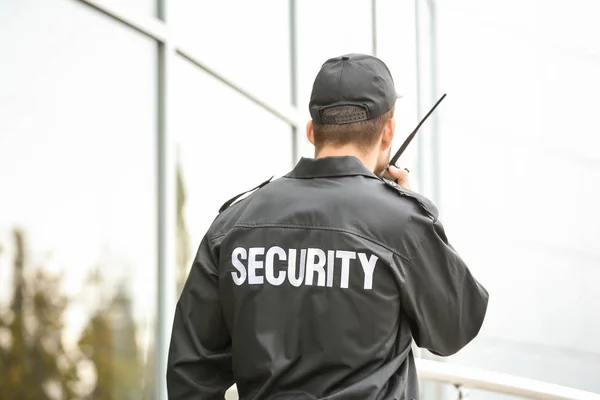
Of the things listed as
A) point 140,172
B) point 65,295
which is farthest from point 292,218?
point 140,172

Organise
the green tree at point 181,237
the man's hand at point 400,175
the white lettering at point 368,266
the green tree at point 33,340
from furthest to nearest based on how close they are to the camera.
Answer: the green tree at point 181,237 → the green tree at point 33,340 → the man's hand at point 400,175 → the white lettering at point 368,266

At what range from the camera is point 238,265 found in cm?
171

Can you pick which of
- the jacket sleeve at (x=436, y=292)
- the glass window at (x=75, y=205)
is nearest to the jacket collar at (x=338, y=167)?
the jacket sleeve at (x=436, y=292)

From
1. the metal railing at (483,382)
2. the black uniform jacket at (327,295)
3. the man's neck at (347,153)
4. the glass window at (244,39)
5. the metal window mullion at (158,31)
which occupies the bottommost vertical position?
the metal railing at (483,382)

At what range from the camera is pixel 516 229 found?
8062 millimetres

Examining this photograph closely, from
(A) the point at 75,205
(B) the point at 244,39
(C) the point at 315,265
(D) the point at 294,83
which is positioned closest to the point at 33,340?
(A) the point at 75,205

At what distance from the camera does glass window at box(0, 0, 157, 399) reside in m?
2.13

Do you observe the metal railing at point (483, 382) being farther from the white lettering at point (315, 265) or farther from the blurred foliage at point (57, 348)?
the white lettering at point (315, 265)

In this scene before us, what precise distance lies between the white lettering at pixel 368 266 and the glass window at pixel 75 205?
0.82 meters

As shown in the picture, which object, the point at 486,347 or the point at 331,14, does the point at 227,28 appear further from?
the point at 486,347

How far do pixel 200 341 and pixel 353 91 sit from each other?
0.50 meters

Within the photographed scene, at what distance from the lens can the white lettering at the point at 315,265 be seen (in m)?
1.64

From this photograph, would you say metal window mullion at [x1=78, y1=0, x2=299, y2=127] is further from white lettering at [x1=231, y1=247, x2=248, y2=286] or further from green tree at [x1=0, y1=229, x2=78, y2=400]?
white lettering at [x1=231, y1=247, x2=248, y2=286]

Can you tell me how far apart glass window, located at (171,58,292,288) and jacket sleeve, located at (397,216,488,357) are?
4.50ft
